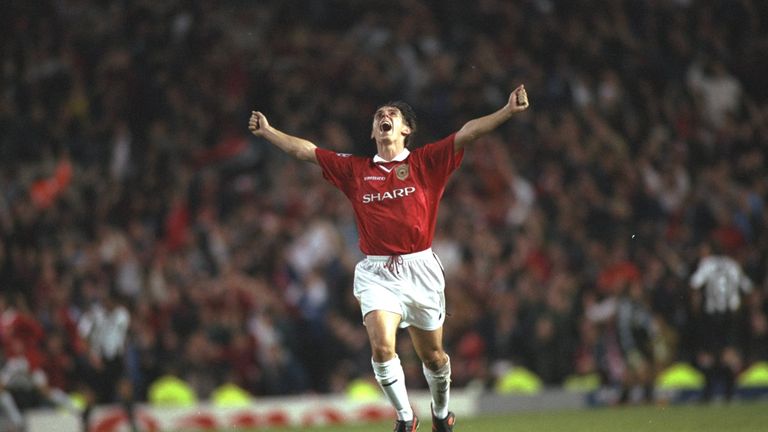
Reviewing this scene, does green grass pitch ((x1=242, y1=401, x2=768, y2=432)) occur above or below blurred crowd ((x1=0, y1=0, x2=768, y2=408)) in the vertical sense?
below

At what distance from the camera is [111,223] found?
21.0m

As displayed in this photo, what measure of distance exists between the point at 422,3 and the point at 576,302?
684cm

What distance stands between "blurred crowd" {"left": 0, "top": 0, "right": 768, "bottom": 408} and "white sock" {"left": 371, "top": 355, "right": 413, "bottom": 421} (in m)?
7.72

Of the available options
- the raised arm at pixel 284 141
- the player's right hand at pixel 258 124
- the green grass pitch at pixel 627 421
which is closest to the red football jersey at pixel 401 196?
the raised arm at pixel 284 141

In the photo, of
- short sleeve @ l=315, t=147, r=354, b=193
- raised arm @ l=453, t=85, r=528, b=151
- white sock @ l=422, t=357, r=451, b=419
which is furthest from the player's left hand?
white sock @ l=422, t=357, r=451, b=419

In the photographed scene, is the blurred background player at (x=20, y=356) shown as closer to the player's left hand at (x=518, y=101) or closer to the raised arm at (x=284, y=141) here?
the raised arm at (x=284, y=141)

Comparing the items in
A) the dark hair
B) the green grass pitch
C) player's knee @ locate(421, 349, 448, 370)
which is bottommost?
the green grass pitch

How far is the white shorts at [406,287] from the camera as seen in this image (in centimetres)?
1032

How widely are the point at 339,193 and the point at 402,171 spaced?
11.3 m

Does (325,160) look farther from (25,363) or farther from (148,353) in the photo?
(148,353)

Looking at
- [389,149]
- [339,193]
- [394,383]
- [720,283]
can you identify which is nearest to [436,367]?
[394,383]

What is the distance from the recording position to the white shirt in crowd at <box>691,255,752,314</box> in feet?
59.2

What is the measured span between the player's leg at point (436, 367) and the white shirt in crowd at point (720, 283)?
804cm

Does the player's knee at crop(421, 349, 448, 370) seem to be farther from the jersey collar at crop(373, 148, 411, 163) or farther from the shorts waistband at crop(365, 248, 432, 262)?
the jersey collar at crop(373, 148, 411, 163)
